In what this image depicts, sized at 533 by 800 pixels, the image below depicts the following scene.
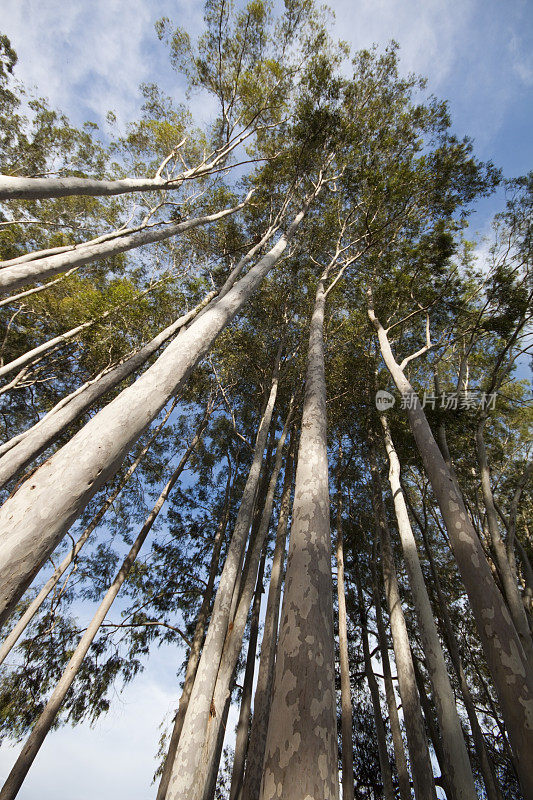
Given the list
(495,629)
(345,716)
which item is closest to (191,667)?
(345,716)

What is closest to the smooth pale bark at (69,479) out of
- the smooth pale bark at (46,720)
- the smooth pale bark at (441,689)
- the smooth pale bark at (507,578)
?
the smooth pale bark at (441,689)

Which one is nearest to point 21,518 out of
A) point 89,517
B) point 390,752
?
point 89,517

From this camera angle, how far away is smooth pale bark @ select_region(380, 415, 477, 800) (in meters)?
3.72

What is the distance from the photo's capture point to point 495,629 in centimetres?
332

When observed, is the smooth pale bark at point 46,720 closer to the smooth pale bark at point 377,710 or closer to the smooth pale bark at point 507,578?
the smooth pale bark at point 377,710

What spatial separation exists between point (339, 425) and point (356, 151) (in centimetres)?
875

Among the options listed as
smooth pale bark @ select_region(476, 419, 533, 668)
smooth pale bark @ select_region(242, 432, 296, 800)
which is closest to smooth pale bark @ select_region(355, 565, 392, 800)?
smooth pale bark @ select_region(242, 432, 296, 800)

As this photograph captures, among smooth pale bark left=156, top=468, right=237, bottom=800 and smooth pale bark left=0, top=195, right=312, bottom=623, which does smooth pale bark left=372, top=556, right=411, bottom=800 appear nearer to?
smooth pale bark left=156, top=468, right=237, bottom=800

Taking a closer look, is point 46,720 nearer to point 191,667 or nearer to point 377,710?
point 191,667

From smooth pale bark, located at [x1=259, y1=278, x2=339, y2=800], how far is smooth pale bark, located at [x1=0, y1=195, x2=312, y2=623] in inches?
50.0

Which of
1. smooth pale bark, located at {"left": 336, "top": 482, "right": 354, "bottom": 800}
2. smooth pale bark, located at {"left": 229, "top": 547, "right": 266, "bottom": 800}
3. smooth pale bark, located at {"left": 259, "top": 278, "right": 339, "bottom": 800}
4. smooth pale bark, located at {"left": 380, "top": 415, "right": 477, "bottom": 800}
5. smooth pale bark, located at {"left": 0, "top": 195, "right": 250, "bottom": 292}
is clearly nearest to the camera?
smooth pale bark, located at {"left": 259, "top": 278, "right": 339, "bottom": 800}

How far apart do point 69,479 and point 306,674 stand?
1.57m

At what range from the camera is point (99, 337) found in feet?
31.3

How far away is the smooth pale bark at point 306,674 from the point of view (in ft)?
4.13
